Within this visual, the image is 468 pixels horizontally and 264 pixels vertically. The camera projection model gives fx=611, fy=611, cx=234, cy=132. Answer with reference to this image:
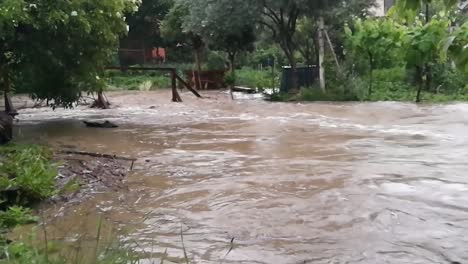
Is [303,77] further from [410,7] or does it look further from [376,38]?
[410,7]

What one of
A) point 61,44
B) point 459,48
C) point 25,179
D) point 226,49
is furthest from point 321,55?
point 459,48

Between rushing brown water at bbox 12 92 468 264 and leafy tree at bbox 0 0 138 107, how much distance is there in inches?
41.5

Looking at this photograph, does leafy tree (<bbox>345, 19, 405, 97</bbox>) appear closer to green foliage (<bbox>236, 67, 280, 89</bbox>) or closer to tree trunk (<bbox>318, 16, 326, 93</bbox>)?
tree trunk (<bbox>318, 16, 326, 93</bbox>)

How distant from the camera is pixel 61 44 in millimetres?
12117

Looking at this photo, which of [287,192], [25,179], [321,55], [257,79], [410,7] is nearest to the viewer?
[410,7]

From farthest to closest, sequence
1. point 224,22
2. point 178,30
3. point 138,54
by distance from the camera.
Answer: point 138,54
point 178,30
point 224,22

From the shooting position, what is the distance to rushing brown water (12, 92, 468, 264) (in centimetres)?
495

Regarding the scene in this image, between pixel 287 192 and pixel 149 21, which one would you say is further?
pixel 149 21

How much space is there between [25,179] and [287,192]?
2815 millimetres

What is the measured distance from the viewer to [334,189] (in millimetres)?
6984

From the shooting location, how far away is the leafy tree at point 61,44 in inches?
431

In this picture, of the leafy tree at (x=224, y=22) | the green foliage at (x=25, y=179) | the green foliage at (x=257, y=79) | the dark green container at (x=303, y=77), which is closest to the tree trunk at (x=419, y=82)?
the dark green container at (x=303, y=77)

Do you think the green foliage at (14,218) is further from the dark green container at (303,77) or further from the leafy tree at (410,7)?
the dark green container at (303,77)

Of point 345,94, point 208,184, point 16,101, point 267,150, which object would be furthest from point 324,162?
point 16,101
